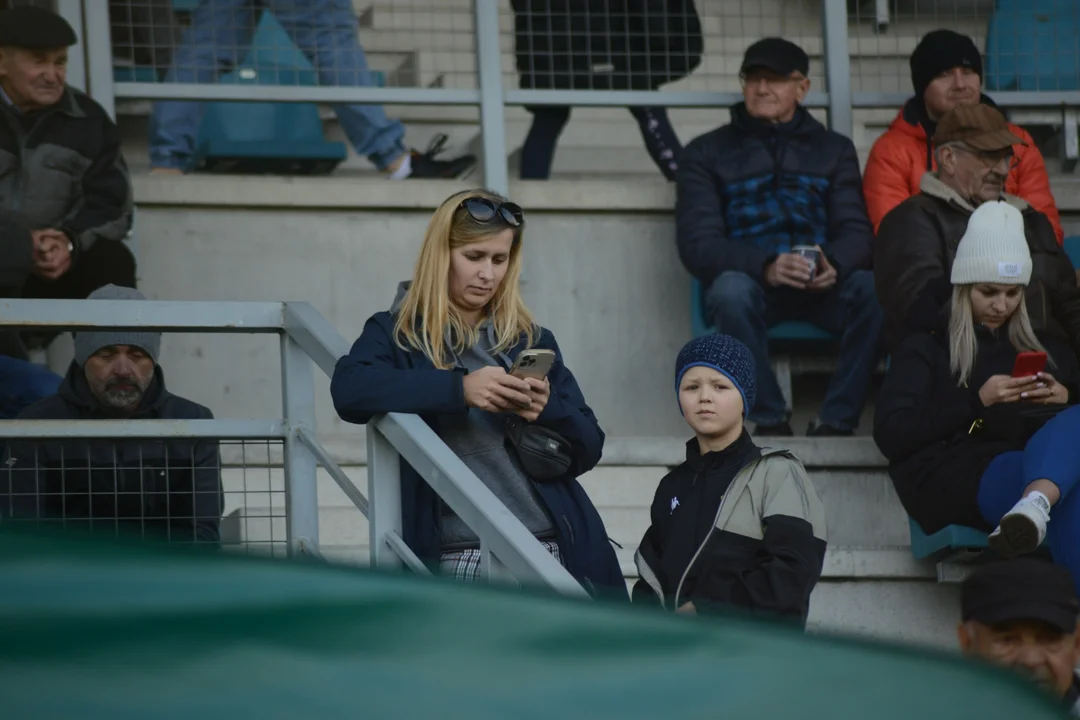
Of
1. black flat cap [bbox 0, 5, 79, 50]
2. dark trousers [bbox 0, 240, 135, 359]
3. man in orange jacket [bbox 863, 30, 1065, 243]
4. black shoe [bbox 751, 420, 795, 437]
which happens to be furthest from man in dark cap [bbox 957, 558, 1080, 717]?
black flat cap [bbox 0, 5, 79, 50]

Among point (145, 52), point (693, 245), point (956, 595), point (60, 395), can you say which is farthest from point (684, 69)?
point (60, 395)

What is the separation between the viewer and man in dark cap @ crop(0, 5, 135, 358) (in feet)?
20.9

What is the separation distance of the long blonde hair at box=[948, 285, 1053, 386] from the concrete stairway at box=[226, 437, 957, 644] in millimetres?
541

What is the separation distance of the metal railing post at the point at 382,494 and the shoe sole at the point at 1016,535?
1739 millimetres

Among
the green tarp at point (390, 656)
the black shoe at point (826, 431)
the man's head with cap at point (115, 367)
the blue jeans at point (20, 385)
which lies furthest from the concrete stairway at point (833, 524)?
the green tarp at point (390, 656)

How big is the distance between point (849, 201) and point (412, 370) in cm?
326

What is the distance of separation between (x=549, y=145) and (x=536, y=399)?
3.70 m

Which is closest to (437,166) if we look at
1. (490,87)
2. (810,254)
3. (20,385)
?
(490,87)

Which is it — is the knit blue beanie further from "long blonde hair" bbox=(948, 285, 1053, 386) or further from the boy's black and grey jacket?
"long blonde hair" bbox=(948, 285, 1053, 386)

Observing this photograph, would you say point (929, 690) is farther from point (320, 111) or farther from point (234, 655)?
point (320, 111)

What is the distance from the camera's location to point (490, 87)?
289 inches

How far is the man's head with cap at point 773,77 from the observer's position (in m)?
6.99

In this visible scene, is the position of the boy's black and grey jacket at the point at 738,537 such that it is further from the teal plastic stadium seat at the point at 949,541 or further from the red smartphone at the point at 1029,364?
the red smartphone at the point at 1029,364

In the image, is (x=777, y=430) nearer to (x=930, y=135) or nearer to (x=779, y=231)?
(x=779, y=231)
